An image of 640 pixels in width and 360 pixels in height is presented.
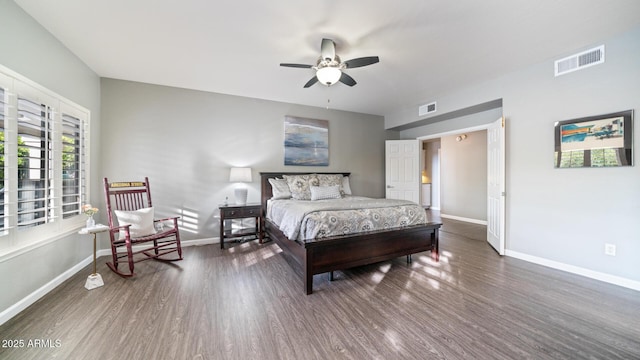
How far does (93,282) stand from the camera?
2561 mm

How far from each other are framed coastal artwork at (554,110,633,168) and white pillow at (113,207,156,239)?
553cm

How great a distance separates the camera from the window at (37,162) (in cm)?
201

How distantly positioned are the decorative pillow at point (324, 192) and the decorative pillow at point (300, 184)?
18 cm

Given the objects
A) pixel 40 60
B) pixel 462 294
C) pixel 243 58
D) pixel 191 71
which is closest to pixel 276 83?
pixel 243 58

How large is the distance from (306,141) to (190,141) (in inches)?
88.2

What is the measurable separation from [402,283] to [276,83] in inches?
137

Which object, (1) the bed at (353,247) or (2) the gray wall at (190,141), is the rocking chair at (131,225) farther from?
(1) the bed at (353,247)

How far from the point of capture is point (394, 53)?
9.74 ft

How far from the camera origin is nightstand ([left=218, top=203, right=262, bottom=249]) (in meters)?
3.91

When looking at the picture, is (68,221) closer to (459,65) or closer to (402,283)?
(402,283)

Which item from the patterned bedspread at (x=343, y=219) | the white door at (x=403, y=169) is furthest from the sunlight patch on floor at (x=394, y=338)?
the white door at (x=403, y=169)

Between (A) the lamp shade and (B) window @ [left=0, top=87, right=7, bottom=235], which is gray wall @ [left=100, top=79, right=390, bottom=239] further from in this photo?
(B) window @ [left=0, top=87, right=7, bottom=235]

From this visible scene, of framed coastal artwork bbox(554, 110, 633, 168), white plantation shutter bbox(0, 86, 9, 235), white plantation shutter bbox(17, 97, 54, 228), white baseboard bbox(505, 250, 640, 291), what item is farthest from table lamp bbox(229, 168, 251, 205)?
framed coastal artwork bbox(554, 110, 633, 168)

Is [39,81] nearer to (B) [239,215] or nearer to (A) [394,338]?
(B) [239,215]
